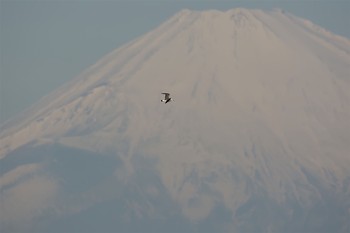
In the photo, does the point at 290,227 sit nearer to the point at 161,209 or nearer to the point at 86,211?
the point at 161,209

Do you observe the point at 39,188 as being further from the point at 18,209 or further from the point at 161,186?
the point at 161,186

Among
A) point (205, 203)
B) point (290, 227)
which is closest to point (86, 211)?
point (205, 203)

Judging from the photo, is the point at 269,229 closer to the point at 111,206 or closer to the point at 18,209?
the point at 111,206

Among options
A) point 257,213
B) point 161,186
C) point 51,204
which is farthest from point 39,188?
point 257,213

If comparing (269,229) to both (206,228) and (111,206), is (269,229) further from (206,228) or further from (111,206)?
(111,206)

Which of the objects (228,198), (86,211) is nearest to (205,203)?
(228,198)

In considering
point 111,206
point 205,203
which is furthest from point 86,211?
point 205,203
